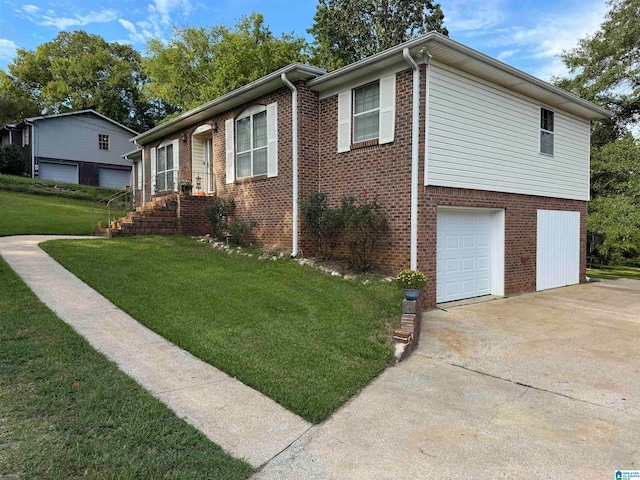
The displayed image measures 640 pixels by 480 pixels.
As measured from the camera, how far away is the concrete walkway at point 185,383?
10.2ft

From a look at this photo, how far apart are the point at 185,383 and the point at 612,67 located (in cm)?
2048

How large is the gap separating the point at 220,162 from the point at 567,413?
11.3m

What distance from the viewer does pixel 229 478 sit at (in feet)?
8.45

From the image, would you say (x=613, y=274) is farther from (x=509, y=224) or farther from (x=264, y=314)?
(x=264, y=314)

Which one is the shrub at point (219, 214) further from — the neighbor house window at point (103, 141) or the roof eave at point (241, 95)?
the neighbor house window at point (103, 141)

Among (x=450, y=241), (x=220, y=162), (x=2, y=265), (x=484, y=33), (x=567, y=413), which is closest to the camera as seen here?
(x=567, y=413)

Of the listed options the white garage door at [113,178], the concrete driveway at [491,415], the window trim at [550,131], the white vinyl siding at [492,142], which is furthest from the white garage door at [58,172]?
the concrete driveway at [491,415]

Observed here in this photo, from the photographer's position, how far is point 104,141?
3156 cm

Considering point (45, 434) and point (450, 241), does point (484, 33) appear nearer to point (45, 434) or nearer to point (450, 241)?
point (450, 241)

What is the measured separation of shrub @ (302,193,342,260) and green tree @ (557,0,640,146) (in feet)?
46.9

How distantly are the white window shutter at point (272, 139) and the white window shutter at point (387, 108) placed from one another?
3.07 m

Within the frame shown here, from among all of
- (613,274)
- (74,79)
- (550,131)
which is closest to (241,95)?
(550,131)

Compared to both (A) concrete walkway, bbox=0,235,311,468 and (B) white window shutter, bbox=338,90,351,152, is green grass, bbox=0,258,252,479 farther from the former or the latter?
(B) white window shutter, bbox=338,90,351,152

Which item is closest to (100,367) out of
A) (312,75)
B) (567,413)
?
(567,413)
